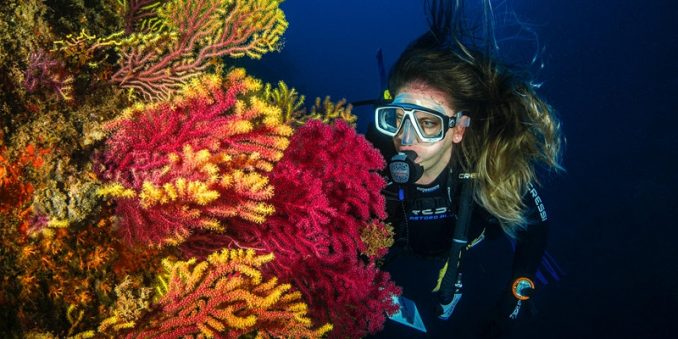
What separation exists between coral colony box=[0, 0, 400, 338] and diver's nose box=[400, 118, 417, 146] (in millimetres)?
1452

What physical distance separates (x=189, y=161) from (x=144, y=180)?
26 cm

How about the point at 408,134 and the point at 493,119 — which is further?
the point at 493,119

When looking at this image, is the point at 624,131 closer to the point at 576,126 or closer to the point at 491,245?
the point at 576,126

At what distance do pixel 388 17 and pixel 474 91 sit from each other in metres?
93.7

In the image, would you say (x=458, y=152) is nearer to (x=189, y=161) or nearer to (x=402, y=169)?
(x=402, y=169)

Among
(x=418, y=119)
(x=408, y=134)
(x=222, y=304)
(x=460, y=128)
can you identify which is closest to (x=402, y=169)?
(x=408, y=134)

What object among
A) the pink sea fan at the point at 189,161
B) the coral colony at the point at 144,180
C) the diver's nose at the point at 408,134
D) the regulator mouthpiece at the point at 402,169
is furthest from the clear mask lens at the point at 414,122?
the pink sea fan at the point at 189,161

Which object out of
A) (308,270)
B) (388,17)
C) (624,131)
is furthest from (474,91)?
(388,17)

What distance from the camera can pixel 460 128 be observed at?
13.6 feet

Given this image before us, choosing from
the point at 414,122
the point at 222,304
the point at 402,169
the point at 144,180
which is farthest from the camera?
the point at 414,122

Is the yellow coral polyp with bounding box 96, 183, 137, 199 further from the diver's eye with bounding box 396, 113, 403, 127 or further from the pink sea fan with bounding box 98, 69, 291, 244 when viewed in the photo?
the diver's eye with bounding box 396, 113, 403, 127

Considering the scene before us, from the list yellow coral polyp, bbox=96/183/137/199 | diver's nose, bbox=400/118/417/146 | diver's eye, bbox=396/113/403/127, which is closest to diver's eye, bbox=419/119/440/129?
diver's nose, bbox=400/118/417/146

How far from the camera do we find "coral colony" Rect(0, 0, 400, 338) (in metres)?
1.67

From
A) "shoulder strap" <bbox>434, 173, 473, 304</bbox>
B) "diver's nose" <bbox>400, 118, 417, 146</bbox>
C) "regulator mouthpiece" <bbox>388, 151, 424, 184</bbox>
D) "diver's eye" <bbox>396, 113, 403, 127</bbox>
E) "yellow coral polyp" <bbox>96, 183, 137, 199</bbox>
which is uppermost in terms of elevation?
"yellow coral polyp" <bbox>96, 183, 137, 199</bbox>
